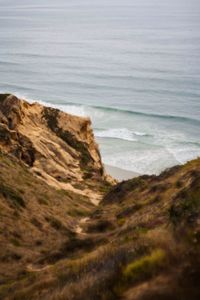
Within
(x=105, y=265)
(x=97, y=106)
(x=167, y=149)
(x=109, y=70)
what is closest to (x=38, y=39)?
(x=109, y=70)

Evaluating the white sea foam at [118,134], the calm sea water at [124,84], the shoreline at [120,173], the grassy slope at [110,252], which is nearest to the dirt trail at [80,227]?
the grassy slope at [110,252]

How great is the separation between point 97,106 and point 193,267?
65277mm

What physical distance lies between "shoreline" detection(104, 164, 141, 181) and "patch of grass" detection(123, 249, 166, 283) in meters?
36.4

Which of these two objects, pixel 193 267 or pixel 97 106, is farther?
pixel 97 106

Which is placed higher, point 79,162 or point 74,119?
point 74,119

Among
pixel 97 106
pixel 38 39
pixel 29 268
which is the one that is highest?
pixel 38 39

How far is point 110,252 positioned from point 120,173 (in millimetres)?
36215

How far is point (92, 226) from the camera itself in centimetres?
1984

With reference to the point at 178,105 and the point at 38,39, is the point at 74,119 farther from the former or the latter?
the point at 38,39

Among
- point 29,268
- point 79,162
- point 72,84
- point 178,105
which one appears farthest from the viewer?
point 72,84

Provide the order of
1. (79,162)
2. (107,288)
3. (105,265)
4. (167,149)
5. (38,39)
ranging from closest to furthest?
(107,288) → (105,265) → (79,162) → (167,149) → (38,39)

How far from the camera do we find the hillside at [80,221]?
774cm

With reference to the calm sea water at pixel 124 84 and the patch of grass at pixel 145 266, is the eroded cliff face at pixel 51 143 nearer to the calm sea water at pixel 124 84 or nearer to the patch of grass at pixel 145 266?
the calm sea water at pixel 124 84

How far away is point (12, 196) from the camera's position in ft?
66.2
